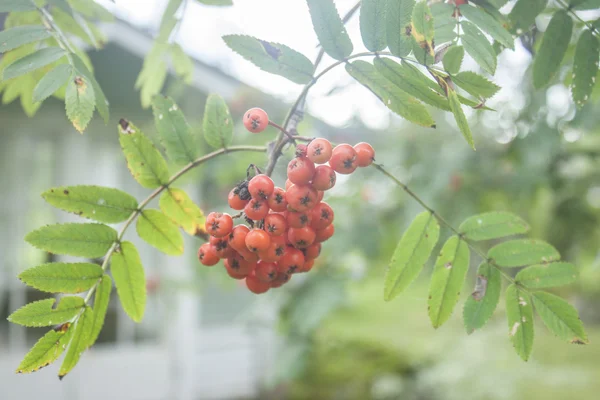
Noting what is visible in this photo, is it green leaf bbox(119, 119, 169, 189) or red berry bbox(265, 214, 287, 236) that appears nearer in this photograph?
red berry bbox(265, 214, 287, 236)

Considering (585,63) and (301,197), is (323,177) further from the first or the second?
(585,63)

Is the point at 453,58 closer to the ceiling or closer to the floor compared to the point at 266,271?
closer to the ceiling

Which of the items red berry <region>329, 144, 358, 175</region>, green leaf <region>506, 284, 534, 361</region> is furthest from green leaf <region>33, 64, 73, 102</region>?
green leaf <region>506, 284, 534, 361</region>

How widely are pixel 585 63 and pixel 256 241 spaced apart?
0.64 m

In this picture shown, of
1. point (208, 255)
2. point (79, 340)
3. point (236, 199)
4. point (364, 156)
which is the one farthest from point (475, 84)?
point (79, 340)

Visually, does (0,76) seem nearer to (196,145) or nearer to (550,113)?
(196,145)

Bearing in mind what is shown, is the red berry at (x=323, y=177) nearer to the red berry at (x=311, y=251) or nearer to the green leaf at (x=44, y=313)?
the red berry at (x=311, y=251)

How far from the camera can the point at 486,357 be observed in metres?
4.34

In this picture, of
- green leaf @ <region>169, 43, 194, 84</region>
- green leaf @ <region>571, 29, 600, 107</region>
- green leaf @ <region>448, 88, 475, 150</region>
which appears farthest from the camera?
green leaf @ <region>169, 43, 194, 84</region>

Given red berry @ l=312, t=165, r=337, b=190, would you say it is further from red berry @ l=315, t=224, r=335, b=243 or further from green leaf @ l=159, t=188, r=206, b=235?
green leaf @ l=159, t=188, r=206, b=235

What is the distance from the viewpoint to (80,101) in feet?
2.58

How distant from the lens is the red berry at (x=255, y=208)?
785 millimetres

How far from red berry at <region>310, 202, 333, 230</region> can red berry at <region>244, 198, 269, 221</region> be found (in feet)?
0.26

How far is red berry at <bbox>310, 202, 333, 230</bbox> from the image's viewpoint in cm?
81
